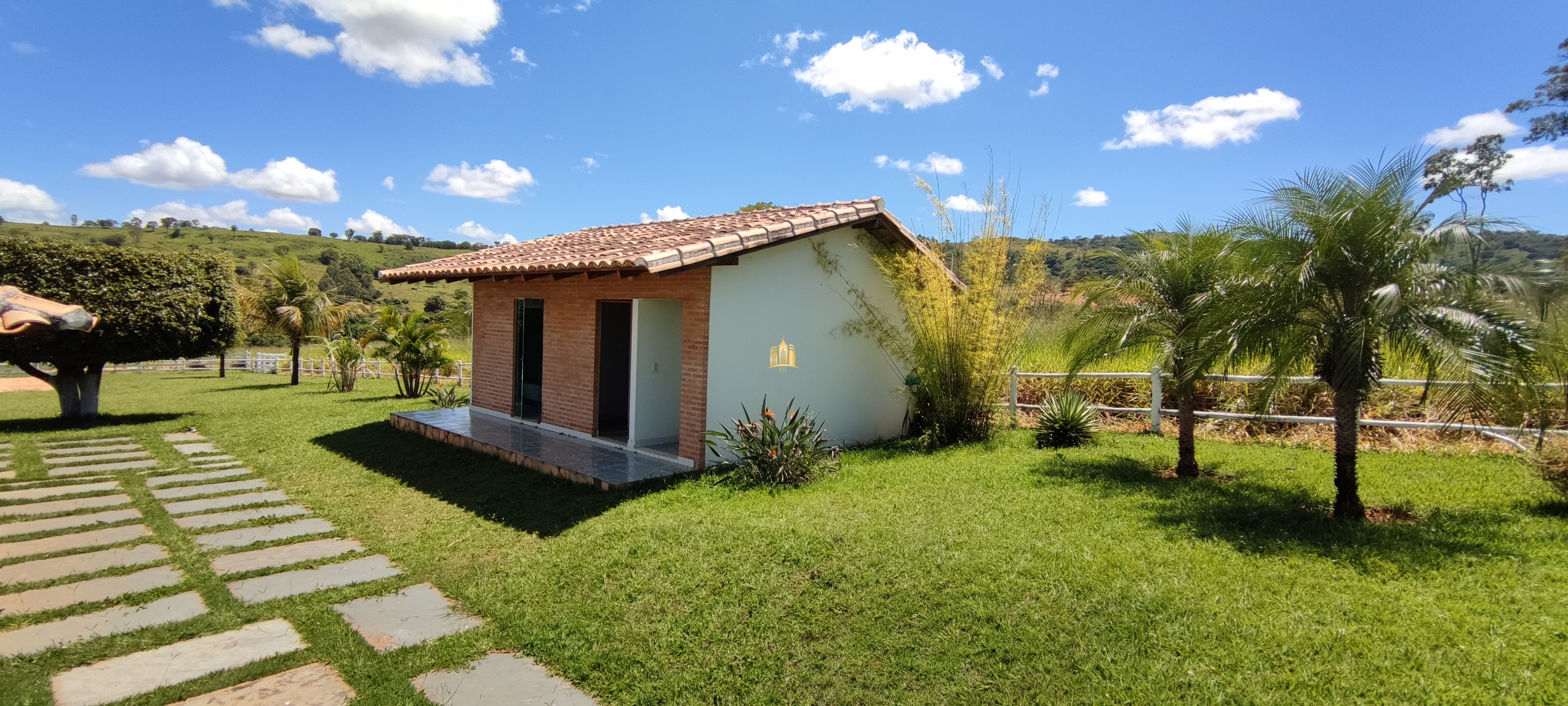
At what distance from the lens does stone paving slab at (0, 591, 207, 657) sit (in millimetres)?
4141

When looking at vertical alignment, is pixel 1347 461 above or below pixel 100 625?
above

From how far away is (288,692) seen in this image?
3711 mm

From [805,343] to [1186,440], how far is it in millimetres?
4415

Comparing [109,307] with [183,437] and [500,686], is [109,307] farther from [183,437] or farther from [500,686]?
[500,686]

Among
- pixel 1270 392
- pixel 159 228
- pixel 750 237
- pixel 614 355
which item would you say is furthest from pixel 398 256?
pixel 1270 392

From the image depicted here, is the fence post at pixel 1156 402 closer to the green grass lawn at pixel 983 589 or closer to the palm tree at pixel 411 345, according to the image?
the green grass lawn at pixel 983 589

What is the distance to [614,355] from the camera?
11.2 meters

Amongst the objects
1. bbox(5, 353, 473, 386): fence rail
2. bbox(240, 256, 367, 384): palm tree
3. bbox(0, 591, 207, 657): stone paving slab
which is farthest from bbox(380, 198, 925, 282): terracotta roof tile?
bbox(5, 353, 473, 386): fence rail

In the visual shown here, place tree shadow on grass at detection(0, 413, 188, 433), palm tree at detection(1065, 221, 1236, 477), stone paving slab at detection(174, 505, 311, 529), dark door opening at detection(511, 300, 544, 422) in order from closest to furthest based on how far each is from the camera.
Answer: stone paving slab at detection(174, 505, 311, 529) → palm tree at detection(1065, 221, 1236, 477) → dark door opening at detection(511, 300, 544, 422) → tree shadow on grass at detection(0, 413, 188, 433)

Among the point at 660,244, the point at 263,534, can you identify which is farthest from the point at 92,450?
the point at 660,244

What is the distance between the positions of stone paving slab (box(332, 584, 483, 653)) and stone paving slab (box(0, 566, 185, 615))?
4.91ft

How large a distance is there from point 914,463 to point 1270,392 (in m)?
3.71

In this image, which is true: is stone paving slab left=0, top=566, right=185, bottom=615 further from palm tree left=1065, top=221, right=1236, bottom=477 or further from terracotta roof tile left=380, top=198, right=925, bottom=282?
palm tree left=1065, top=221, right=1236, bottom=477

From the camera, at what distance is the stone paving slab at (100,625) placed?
13.6 feet
